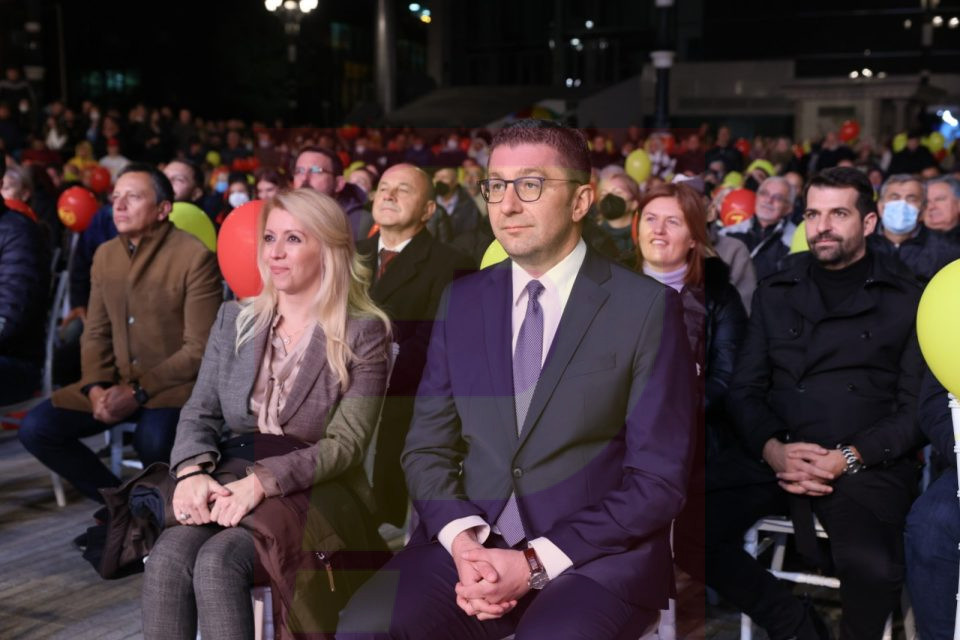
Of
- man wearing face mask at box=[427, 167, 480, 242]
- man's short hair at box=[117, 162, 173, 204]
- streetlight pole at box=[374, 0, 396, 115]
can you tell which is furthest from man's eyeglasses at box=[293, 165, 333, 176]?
streetlight pole at box=[374, 0, 396, 115]

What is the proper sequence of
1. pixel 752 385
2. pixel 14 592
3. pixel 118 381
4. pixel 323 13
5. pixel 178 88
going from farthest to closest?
pixel 323 13, pixel 178 88, pixel 118 381, pixel 14 592, pixel 752 385

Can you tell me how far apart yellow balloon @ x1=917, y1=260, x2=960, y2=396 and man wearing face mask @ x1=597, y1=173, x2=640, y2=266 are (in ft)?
12.0

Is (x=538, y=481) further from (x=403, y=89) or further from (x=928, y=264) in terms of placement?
(x=403, y=89)

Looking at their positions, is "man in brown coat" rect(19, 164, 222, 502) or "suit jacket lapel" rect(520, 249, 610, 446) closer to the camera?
"suit jacket lapel" rect(520, 249, 610, 446)

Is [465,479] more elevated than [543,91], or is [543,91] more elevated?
[543,91]

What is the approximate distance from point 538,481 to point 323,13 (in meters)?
37.3

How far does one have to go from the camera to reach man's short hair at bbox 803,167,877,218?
3.43m

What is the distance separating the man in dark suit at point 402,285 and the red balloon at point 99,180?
777 centimetres

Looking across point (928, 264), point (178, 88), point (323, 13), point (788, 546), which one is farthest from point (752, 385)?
point (323, 13)

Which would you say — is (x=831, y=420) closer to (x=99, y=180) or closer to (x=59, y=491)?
(x=59, y=491)

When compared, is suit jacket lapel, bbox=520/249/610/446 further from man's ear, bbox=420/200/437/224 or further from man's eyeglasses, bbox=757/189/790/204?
man's eyeglasses, bbox=757/189/790/204

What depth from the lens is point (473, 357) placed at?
2521 mm

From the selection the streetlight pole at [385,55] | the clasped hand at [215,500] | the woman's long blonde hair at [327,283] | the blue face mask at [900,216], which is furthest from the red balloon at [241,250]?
the streetlight pole at [385,55]

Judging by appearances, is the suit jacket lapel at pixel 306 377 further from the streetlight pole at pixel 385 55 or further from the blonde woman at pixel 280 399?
the streetlight pole at pixel 385 55
